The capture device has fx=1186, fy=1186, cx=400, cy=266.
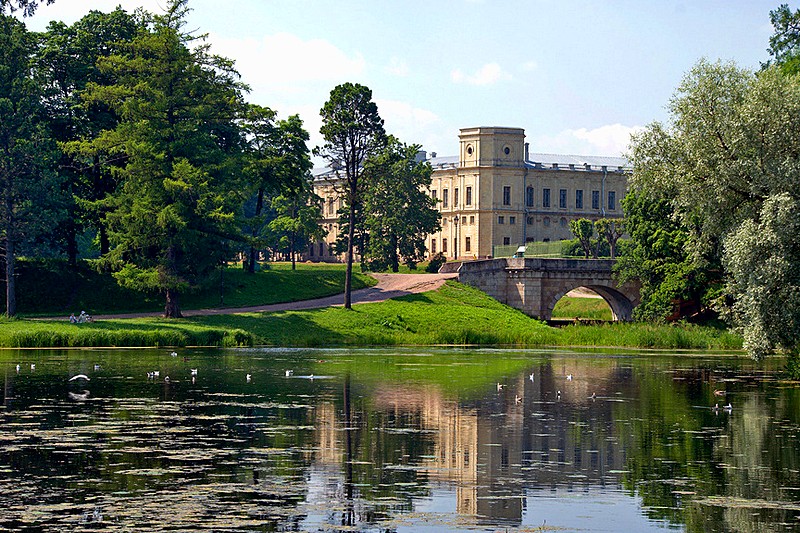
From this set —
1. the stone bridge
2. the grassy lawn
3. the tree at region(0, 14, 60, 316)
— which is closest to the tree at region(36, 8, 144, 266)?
the tree at region(0, 14, 60, 316)

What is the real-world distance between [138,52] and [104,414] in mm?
51189

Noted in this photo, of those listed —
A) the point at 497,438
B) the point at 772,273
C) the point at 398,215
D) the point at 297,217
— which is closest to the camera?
the point at 497,438

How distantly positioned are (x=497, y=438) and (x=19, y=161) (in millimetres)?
53793

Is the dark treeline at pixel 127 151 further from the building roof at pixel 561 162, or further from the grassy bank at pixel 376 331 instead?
the building roof at pixel 561 162

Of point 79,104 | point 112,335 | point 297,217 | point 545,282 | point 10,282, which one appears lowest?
point 112,335

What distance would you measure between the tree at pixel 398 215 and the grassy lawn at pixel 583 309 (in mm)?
15310

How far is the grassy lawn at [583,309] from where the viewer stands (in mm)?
107562

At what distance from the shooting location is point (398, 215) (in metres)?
117

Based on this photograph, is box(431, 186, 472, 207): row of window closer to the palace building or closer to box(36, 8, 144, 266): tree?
the palace building

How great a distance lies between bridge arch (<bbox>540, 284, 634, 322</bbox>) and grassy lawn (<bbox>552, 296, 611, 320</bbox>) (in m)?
7.00

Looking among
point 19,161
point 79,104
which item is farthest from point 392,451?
point 79,104

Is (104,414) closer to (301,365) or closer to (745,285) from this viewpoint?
(301,365)

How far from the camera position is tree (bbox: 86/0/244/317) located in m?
75.4

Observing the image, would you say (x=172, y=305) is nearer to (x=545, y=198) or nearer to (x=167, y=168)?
(x=167, y=168)
